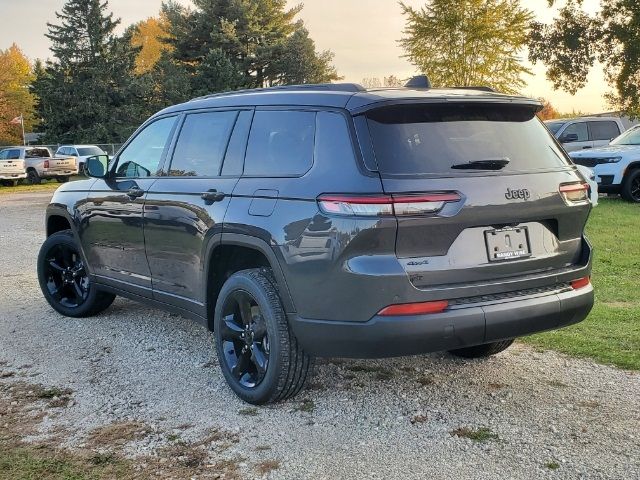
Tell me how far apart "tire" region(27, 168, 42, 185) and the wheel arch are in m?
30.0

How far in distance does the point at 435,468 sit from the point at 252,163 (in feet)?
6.80

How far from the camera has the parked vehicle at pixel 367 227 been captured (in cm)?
348

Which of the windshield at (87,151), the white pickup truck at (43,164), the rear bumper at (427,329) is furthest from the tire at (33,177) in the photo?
the rear bumper at (427,329)

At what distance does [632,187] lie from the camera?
50.3 ft

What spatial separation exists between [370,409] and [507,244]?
1255 millimetres

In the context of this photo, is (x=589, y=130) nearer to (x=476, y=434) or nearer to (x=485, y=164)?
(x=485, y=164)

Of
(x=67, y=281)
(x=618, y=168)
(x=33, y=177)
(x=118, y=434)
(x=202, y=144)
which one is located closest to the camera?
(x=118, y=434)

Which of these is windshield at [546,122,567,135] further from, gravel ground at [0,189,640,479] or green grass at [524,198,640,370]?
gravel ground at [0,189,640,479]

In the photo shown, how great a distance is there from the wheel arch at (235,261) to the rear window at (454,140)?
85 cm

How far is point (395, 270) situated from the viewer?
11.3 ft

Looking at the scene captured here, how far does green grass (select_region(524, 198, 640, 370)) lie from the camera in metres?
5.05

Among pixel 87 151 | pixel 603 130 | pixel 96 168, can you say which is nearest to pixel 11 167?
pixel 87 151

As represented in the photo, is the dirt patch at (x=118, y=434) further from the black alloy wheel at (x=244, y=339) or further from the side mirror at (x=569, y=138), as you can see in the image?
the side mirror at (x=569, y=138)

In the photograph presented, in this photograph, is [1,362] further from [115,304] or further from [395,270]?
[395,270]
